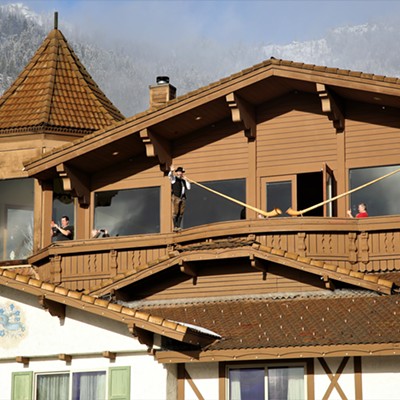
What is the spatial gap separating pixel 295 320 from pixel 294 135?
21.8ft

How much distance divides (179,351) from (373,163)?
26.6ft

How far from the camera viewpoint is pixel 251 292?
31328 mm

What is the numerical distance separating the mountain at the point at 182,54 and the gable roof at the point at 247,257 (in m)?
127

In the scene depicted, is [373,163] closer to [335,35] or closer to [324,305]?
[324,305]

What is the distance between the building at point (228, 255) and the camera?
1094 inches

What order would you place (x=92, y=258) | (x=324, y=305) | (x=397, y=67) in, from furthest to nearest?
(x=397, y=67) < (x=92, y=258) < (x=324, y=305)

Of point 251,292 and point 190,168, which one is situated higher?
point 190,168

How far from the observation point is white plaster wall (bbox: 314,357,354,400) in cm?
2731

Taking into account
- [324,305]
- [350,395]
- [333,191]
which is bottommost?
[350,395]

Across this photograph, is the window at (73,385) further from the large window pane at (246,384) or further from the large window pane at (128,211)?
the large window pane at (128,211)

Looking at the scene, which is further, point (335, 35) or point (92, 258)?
point (335, 35)

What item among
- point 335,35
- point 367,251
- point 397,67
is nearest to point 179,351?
point 367,251

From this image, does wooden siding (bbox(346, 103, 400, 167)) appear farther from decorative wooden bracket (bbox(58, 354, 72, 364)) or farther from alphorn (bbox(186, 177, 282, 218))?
decorative wooden bracket (bbox(58, 354, 72, 364))

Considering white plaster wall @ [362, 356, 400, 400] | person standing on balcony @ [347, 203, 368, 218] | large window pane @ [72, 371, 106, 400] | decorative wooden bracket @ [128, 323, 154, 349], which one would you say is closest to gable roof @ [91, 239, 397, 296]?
person standing on balcony @ [347, 203, 368, 218]
